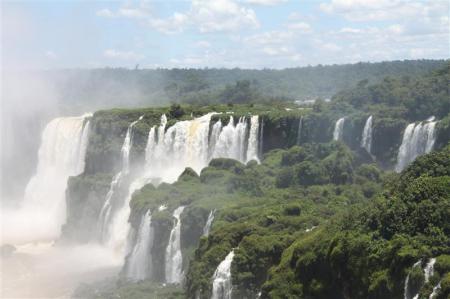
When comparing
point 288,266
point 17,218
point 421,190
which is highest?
point 421,190

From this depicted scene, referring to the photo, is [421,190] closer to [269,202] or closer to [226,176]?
[269,202]

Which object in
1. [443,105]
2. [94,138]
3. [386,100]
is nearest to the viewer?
[443,105]

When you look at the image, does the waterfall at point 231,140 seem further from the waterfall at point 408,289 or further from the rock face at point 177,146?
the waterfall at point 408,289

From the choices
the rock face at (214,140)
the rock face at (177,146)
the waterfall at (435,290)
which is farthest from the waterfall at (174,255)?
the waterfall at (435,290)

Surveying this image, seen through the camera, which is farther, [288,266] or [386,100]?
[386,100]

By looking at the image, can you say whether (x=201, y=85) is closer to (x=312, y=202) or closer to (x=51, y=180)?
(x=51, y=180)

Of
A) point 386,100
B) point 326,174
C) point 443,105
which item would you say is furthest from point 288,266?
point 386,100
